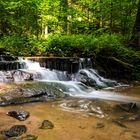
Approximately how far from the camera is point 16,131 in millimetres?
5266

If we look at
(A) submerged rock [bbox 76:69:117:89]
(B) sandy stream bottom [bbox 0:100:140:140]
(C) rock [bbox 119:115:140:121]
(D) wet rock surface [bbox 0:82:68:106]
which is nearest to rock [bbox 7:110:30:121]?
(B) sandy stream bottom [bbox 0:100:140:140]

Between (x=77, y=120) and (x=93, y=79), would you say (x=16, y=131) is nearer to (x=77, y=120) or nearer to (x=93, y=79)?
(x=77, y=120)

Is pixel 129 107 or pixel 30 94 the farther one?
pixel 30 94

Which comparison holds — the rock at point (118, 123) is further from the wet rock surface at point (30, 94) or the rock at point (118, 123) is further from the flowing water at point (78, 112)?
the wet rock surface at point (30, 94)

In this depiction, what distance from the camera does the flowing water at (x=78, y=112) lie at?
5.43 metres

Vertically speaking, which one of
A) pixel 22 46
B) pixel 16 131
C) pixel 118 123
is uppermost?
pixel 22 46

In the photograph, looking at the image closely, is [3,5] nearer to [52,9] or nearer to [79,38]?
[52,9]

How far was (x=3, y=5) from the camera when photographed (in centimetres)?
A: 1511

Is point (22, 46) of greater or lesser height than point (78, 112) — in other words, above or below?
above

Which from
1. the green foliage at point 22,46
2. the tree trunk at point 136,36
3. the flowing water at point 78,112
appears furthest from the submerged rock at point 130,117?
the tree trunk at point 136,36

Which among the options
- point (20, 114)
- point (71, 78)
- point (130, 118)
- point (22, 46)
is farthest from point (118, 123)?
point (22, 46)

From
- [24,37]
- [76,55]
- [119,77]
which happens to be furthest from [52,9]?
[119,77]

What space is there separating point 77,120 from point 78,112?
0.65 m

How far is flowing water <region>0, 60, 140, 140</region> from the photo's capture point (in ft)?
17.8
